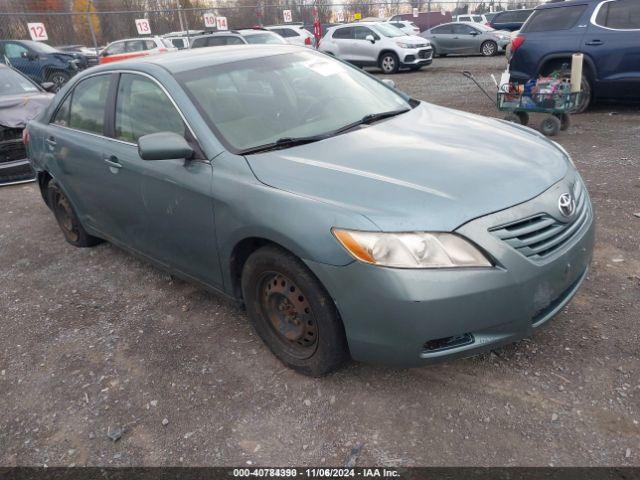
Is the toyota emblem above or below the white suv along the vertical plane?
above

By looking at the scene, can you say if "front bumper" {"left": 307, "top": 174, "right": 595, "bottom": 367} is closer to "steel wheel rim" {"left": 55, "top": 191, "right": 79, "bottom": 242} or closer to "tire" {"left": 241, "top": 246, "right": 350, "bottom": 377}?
"tire" {"left": 241, "top": 246, "right": 350, "bottom": 377}

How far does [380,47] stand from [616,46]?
32.4 feet

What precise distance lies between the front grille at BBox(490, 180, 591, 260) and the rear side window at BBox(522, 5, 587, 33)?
7.03 metres

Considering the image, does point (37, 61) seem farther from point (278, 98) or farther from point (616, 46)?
point (278, 98)

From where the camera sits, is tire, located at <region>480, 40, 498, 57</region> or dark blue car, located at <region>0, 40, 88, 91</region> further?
tire, located at <region>480, 40, 498, 57</region>

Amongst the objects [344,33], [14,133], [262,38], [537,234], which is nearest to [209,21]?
[344,33]

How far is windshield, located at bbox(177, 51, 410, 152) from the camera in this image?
3.01 m

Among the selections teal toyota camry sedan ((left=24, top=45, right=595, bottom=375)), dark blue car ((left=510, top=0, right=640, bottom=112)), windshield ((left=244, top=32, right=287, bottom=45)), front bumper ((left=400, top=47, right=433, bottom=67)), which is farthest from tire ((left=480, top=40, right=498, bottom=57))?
teal toyota camry sedan ((left=24, top=45, right=595, bottom=375))

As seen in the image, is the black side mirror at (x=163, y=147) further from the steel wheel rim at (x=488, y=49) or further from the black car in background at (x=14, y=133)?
the steel wheel rim at (x=488, y=49)

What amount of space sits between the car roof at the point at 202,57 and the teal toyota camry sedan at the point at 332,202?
0.02 metres

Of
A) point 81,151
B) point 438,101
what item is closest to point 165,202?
point 81,151

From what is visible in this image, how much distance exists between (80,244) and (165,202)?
207cm

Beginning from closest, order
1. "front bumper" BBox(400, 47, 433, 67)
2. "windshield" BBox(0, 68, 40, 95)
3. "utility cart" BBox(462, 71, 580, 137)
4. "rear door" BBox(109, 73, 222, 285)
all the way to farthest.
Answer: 1. "rear door" BBox(109, 73, 222, 285)
2. "utility cart" BBox(462, 71, 580, 137)
3. "windshield" BBox(0, 68, 40, 95)
4. "front bumper" BBox(400, 47, 433, 67)

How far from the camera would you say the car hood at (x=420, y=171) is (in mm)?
2271
